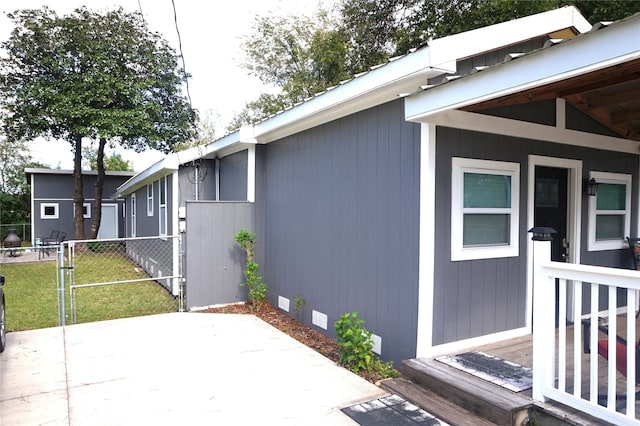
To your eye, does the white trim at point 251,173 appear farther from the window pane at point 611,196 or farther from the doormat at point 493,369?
the window pane at point 611,196

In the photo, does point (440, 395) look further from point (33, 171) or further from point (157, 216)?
point (33, 171)

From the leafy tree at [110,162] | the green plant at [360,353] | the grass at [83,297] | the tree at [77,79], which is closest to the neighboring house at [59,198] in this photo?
the tree at [77,79]

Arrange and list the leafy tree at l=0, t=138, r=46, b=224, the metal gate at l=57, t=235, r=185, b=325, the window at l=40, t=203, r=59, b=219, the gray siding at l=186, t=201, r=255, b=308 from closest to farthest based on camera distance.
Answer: the metal gate at l=57, t=235, r=185, b=325 < the gray siding at l=186, t=201, r=255, b=308 < the window at l=40, t=203, r=59, b=219 < the leafy tree at l=0, t=138, r=46, b=224

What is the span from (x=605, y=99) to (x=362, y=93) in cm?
265

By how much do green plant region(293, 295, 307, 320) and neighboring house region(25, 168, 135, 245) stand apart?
14.8m

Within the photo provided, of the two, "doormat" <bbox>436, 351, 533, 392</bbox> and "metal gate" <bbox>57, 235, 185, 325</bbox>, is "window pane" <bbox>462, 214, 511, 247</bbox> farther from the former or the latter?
"metal gate" <bbox>57, 235, 185, 325</bbox>

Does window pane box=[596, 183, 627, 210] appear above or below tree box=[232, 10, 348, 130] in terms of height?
below

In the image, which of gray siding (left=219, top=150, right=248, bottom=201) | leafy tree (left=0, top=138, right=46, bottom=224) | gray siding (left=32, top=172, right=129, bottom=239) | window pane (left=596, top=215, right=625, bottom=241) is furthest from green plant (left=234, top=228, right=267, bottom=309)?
leafy tree (left=0, top=138, right=46, bottom=224)

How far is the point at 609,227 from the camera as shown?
16.0 feet

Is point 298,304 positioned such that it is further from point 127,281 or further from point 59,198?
point 59,198

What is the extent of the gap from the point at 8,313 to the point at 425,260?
636 centimetres

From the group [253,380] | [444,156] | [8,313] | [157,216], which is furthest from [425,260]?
[157,216]

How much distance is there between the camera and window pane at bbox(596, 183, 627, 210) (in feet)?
15.6

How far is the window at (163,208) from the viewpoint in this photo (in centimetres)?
851
